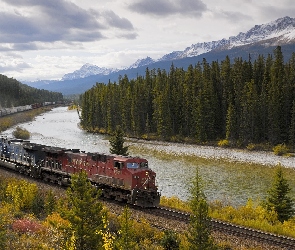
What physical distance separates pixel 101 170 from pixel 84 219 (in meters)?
16.4

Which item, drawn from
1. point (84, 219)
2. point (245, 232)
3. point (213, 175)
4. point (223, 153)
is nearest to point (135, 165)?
point (245, 232)

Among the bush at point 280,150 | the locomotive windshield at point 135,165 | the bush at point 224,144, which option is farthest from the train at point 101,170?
the bush at point 224,144

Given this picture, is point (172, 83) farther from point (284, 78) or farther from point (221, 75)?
point (284, 78)

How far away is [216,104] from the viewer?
90000 millimetres

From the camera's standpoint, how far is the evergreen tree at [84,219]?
15.8 metres

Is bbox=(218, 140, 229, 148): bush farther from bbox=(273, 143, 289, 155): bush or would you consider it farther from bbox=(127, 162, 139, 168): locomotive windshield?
bbox=(127, 162, 139, 168): locomotive windshield

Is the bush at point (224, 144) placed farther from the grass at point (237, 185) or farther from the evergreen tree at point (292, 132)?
the evergreen tree at point (292, 132)

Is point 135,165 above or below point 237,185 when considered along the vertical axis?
above

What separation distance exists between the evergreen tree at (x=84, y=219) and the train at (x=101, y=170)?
13.0 m

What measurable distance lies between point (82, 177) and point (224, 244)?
33.1ft

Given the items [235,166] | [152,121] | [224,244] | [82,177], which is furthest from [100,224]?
[152,121]

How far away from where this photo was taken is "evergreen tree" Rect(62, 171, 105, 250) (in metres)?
15.8

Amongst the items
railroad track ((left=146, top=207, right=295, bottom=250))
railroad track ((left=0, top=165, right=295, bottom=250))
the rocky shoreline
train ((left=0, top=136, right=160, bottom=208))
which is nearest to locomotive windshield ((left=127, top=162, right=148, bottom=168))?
train ((left=0, top=136, right=160, bottom=208))

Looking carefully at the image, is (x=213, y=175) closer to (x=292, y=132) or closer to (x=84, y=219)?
(x=292, y=132)
